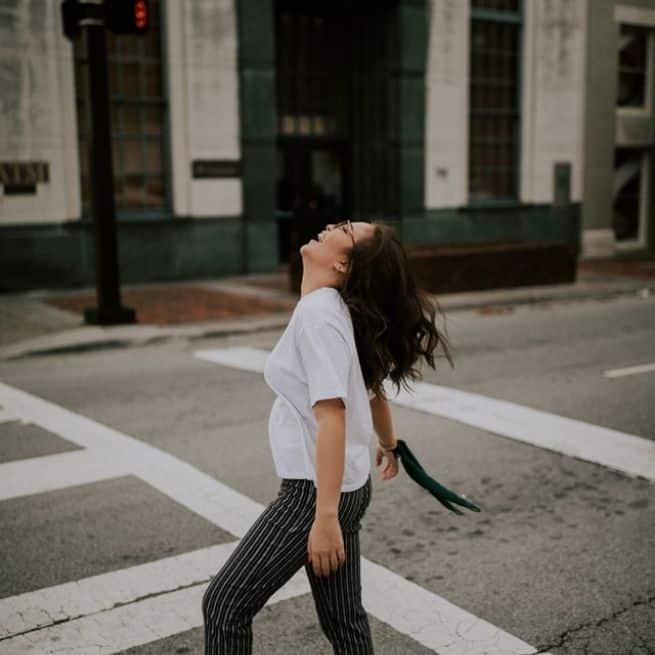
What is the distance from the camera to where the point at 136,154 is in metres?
15.6

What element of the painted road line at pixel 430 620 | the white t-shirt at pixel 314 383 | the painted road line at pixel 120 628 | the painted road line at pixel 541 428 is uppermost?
the white t-shirt at pixel 314 383

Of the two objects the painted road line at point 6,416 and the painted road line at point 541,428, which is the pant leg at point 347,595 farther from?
the painted road line at point 6,416

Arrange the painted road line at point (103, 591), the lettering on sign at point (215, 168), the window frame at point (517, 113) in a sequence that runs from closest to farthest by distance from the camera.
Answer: the painted road line at point (103, 591) → the lettering on sign at point (215, 168) → the window frame at point (517, 113)

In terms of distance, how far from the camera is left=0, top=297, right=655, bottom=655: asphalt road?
3.75 meters

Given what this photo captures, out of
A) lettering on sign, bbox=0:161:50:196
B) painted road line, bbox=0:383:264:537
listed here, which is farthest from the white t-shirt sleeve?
lettering on sign, bbox=0:161:50:196

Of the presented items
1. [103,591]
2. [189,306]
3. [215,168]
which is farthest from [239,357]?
[215,168]

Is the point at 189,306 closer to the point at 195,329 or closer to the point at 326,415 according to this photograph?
the point at 195,329

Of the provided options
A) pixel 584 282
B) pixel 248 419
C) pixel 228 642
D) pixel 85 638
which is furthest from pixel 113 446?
pixel 584 282

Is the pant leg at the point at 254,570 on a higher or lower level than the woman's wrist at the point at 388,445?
lower

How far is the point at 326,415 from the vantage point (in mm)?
2424

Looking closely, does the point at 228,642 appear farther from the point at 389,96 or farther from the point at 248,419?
the point at 389,96

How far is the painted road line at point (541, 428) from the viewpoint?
578cm

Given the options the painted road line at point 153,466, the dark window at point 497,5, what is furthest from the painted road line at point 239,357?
the dark window at point 497,5

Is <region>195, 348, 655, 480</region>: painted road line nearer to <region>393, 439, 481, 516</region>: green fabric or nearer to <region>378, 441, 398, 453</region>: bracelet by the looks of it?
<region>378, 441, 398, 453</region>: bracelet
